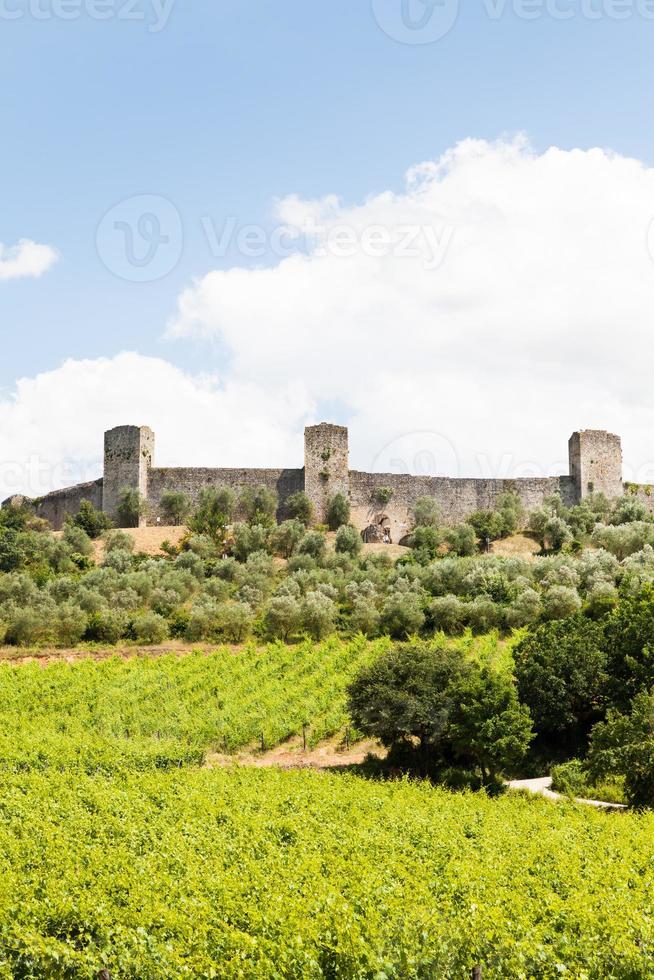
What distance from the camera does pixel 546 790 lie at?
77.9 ft

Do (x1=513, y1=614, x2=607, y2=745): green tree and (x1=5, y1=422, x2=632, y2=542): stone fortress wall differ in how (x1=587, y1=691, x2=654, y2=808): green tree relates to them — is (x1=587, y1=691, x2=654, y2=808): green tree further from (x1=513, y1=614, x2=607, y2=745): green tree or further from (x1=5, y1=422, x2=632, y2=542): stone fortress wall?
(x1=5, y1=422, x2=632, y2=542): stone fortress wall

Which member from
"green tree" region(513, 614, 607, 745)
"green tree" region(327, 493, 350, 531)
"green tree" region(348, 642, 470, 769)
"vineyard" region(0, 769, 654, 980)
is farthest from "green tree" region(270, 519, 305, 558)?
"vineyard" region(0, 769, 654, 980)

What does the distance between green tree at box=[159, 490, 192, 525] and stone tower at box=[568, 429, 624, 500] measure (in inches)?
1024

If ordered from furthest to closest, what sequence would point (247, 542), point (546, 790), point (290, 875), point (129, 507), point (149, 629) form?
1. point (129, 507)
2. point (247, 542)
3. point (149, 629)
4. point (546, 790)
5. point (290, 875)

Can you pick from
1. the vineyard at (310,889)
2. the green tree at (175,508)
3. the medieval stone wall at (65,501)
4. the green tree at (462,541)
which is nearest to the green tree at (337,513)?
the green tree at (462,541)

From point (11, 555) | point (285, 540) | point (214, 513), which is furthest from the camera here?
point (214, 513)

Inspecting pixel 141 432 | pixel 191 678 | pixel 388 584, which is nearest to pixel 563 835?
pixel 191 678

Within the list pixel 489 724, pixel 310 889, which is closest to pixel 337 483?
pixel 489 724

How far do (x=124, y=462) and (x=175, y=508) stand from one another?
4435 mm

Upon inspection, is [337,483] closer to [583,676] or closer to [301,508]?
[301,508]

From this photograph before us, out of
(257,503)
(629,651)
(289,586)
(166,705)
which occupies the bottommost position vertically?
(166,705)

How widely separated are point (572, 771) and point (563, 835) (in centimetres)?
930

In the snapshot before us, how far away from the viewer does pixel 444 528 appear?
5519 cm

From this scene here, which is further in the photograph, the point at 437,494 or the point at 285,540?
the point at 437,494
